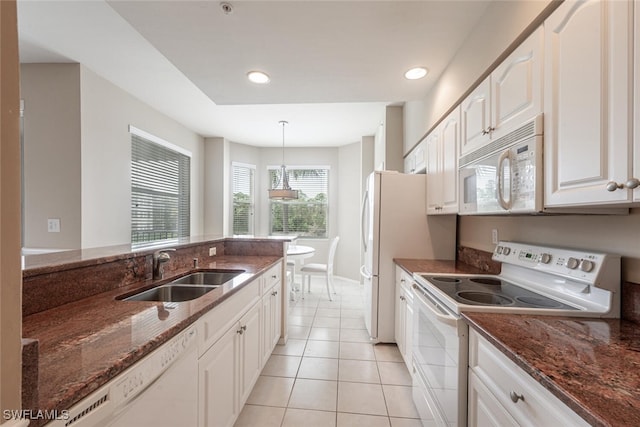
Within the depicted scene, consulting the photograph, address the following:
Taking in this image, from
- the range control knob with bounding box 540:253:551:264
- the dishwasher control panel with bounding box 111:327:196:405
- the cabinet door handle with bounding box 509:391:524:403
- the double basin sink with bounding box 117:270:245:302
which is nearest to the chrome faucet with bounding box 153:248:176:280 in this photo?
the double basin sink with bounding box 117:270:245:302

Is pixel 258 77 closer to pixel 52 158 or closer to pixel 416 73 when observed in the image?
pixel 416 73

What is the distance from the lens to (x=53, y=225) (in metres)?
2.75

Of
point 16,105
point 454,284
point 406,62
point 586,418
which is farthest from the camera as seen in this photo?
point 406,62

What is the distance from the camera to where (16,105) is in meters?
0.43

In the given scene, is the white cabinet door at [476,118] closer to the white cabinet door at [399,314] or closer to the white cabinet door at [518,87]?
the white cabinet door at [518,87]

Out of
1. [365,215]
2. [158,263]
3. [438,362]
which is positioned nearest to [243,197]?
[365,215]

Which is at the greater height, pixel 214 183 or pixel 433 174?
pixel 214 183

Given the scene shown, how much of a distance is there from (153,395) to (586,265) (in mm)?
1709

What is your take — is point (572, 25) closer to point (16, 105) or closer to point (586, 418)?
point (586, 418)

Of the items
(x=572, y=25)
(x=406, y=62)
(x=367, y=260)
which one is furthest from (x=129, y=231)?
(x=572, y=25)

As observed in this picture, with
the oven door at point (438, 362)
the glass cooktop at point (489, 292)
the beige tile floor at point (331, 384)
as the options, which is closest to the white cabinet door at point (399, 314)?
the beige tile floor at point (331, 384)

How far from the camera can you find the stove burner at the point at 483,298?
141 cm

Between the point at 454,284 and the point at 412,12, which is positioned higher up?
the point at 412,12

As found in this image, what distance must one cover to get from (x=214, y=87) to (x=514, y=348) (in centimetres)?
275
